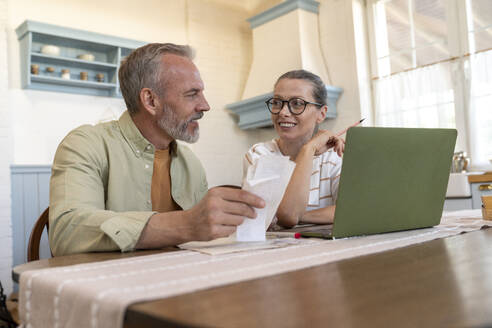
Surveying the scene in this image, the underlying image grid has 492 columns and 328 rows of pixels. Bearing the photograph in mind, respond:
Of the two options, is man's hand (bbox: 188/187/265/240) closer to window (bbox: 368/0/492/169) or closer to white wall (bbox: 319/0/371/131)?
window (bbox: 368/0/492/169)

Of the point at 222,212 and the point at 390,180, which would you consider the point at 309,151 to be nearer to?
the point at 390,180

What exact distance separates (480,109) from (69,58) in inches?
134

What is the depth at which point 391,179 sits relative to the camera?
105 cm

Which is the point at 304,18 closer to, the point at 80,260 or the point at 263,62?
the point at 263,62

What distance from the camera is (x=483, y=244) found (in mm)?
837

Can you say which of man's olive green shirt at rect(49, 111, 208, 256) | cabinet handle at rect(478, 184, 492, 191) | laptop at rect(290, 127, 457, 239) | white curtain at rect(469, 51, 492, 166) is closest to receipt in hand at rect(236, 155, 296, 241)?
laptop at rect(290, 127, 457, 239)

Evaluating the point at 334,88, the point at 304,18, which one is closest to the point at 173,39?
the point at 304,18

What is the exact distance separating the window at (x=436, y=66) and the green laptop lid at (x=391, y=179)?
281cm

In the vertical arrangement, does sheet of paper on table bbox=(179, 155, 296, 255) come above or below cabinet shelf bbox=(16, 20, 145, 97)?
below

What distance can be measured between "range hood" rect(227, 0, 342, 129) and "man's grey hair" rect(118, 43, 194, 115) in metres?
2.84

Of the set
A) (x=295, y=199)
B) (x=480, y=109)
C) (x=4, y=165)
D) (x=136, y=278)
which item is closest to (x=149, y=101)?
(x=295, y=199)

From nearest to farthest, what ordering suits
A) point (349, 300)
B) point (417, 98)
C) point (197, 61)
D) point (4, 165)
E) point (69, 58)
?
point (349, 300) < point (4, 165) < point (69, 58) < point (417, 98) < point (197, 61)

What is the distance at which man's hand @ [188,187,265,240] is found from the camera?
0.89m

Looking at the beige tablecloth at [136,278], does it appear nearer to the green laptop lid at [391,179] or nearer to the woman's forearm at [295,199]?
the green laptop lid at [391,179]
